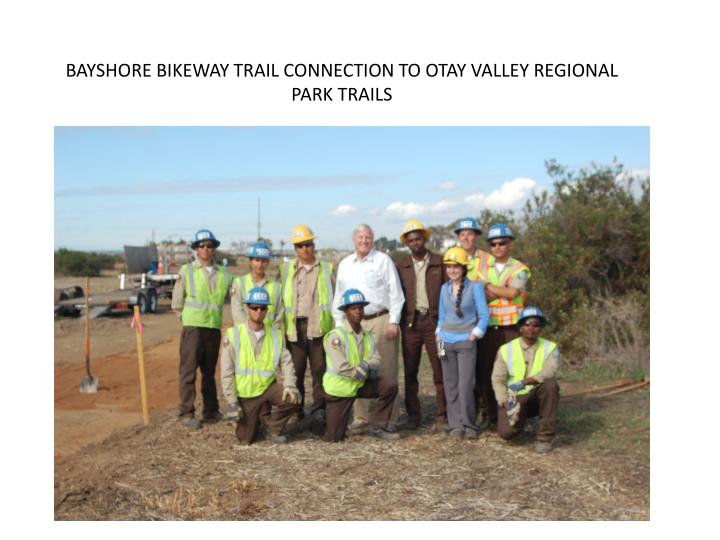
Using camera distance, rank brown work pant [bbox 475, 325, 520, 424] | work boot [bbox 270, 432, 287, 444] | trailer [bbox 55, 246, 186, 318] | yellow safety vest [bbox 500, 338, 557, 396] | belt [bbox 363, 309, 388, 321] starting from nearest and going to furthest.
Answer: yellow safety vest [bbox 500, 338, 557, 396] < work boot [bbox 270, 432, 287, 444] < brown work pant [bbox 475, 325, 520, 424] < belt [bbox 363, 309, 388, 321] < trailer [bbox 55, 246, 186, 318]

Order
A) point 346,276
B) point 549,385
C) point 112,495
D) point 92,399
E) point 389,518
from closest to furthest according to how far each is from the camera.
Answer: point 389,518 → point 112,495 → point 549,385 → point 346,276 → point 92,399

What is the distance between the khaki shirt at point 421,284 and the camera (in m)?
7.08

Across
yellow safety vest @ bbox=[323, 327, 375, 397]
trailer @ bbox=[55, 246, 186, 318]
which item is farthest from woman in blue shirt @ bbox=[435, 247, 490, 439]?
trailer @ bbox=[55, 246, 186, 318]

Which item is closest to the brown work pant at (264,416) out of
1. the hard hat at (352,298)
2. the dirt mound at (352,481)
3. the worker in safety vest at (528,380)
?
the dirt mound at (352,481)

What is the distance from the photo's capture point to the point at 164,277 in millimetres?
25156

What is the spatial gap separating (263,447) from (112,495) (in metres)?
1.47

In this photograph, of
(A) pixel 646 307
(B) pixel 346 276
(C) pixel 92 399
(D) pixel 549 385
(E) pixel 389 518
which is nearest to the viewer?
(E) pixel 389 518

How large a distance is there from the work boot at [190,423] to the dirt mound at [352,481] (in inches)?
11.7

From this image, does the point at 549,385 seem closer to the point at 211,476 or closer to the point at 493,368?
the point at 493,368

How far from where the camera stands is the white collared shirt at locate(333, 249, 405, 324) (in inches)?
276

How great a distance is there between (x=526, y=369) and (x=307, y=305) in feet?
7.05

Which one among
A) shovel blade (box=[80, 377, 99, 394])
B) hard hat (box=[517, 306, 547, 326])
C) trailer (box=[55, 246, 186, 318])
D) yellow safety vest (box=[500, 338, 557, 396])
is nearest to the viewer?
hard hat (box=[517, 306, 547, 326])

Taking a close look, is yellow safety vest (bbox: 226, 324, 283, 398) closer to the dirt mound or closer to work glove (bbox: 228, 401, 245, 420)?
work glove (bbox: 228, 401, 245, 420)
